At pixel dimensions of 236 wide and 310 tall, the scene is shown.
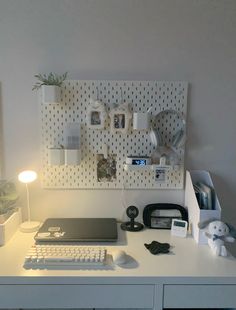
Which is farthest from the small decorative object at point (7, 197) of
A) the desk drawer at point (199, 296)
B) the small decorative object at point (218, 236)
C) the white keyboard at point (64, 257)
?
the small decorative object at point (218, 236)

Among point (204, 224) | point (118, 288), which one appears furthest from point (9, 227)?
point (204, 224)

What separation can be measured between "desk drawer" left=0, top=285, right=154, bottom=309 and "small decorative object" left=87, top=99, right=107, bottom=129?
0.78 m

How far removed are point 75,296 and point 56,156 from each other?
2.17 feet

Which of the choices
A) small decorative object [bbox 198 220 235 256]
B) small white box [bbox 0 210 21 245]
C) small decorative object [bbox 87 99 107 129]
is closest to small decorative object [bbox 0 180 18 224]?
small white box [bbox 0 210 21 245]

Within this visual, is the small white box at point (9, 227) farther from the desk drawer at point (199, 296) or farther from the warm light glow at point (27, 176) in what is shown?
the desk drawer at point (199, 296)

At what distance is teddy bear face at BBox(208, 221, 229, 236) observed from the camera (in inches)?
46.0

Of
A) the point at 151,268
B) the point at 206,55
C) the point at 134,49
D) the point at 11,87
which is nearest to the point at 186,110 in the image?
the point at 206,55

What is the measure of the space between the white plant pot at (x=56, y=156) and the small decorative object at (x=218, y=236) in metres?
0.81

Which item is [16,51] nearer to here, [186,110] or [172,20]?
[172,20]

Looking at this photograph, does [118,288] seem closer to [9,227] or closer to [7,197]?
[9,227]

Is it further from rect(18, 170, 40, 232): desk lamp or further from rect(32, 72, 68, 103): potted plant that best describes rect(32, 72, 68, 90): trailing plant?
rect(18, 170, 40, 232): desk lamp

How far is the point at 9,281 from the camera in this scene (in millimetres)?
978

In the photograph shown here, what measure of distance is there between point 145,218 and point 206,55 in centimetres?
95

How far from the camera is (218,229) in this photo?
1.17 meters
